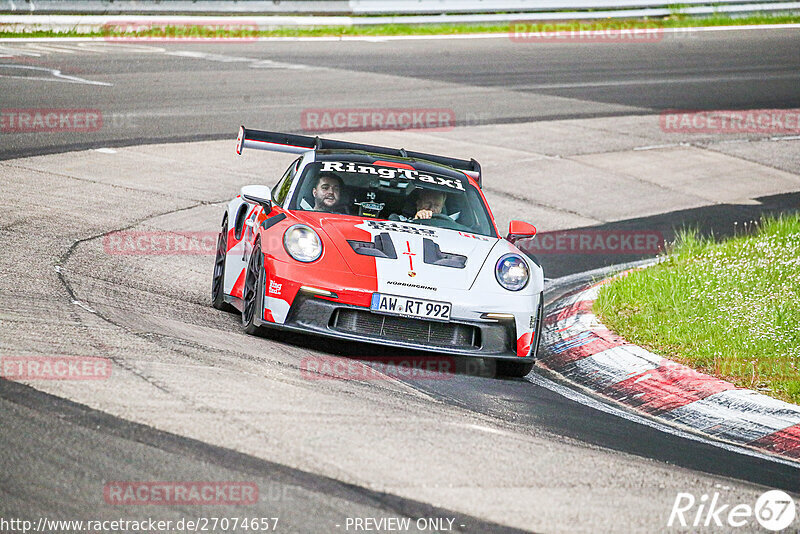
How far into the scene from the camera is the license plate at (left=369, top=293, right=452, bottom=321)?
271 inches

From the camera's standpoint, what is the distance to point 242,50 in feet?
78.9

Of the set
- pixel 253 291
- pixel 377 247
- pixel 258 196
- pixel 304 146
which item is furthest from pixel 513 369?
pixel 304 146

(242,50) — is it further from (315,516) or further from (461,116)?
(315,516)

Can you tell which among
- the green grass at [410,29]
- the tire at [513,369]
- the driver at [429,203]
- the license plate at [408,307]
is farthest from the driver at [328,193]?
the green grass at [410,29]

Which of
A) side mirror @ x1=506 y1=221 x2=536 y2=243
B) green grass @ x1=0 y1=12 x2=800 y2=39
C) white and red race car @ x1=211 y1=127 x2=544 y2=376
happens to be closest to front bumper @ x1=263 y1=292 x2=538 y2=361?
white and red race car @ x1=211 y1=127 x2=544 y2=376

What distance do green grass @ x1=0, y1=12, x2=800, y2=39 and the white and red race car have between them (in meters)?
17.5

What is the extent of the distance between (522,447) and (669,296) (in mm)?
4205

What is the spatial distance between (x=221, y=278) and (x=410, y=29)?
21151 millimetres

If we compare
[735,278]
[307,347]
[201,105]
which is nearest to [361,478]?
[307,347]

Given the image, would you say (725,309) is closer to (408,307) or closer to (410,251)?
(410,251)

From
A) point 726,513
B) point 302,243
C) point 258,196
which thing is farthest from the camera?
point 258,196

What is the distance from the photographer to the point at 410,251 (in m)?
7.33

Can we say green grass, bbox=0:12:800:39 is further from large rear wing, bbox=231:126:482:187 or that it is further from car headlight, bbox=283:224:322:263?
car headlight, bbox=283:224:322:263

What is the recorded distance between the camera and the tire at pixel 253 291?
7.17 metres
